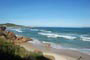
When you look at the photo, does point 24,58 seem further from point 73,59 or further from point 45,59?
point 73,59

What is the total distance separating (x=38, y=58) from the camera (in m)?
8.45

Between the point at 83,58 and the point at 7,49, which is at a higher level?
the point at 7,49

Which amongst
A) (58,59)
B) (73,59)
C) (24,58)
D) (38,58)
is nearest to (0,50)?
(24,58)

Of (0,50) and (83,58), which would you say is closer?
(0,50)

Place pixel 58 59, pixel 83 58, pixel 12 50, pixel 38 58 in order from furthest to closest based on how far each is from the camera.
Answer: pixel 83 58 < pixel 58 59 < pixel 38 58 < pixel 12 50

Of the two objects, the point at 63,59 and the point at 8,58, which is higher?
the point at 8,58

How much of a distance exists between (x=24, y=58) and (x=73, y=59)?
4.60 m

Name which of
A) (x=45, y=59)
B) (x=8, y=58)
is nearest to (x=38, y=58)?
(x=45, y=59)

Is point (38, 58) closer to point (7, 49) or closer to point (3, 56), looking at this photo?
point (7, 49)

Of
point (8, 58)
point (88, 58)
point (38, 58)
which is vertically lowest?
point (88, 58)

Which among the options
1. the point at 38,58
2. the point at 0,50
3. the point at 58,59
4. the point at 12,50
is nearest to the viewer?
the point at 0,50

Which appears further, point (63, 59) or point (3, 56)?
point (63, 59)

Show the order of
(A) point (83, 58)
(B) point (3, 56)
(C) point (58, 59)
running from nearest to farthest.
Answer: (B) point (3, 56) → (C) point (58, 59) → (A) point (83, 58)

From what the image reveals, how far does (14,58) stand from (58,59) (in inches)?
176
